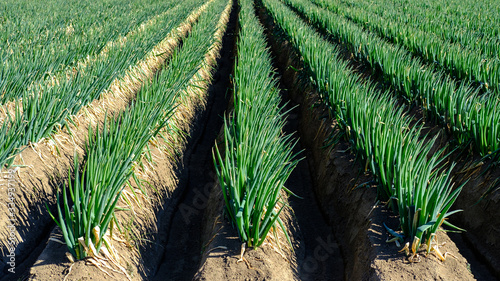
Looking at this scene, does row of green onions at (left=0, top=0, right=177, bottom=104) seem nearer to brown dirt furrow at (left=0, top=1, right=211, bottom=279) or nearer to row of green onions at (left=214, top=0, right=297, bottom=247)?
brown dirt furrow at (left=0, top=1, right=211, bottom=279)

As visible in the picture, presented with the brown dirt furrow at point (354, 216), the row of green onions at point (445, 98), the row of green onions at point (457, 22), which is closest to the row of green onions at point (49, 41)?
the brown dirt furrow at point (354, 216)

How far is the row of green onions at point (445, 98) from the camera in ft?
9.23

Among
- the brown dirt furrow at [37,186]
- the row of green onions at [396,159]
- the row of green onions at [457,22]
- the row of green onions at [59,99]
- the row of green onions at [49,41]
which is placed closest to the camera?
the row of green onions at [396,159]

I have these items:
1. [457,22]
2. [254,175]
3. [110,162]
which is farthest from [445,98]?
[457,22]

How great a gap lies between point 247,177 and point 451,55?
3.63 metres

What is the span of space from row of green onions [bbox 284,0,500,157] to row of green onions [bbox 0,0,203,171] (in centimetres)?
275

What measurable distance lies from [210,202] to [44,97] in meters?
1.41

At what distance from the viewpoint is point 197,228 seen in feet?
9.42

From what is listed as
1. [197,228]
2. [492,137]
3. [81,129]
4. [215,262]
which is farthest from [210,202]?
[492,137]

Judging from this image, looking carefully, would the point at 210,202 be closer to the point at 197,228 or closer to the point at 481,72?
the point at 197,228

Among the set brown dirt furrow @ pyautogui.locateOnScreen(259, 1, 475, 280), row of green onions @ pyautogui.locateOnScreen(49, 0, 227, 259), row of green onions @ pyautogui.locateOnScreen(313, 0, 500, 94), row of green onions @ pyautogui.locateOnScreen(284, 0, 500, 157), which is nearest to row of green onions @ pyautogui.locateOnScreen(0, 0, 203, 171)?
row of green onions @ pyautogui.locateOnScreen(49, 0, 227, 259)

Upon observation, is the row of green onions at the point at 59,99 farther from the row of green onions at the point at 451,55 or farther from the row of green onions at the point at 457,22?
the row of green onions at the point at 457,22

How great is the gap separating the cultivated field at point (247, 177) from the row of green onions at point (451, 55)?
0.14 ft

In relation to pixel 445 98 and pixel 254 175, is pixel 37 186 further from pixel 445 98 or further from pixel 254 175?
pixel 445 98
